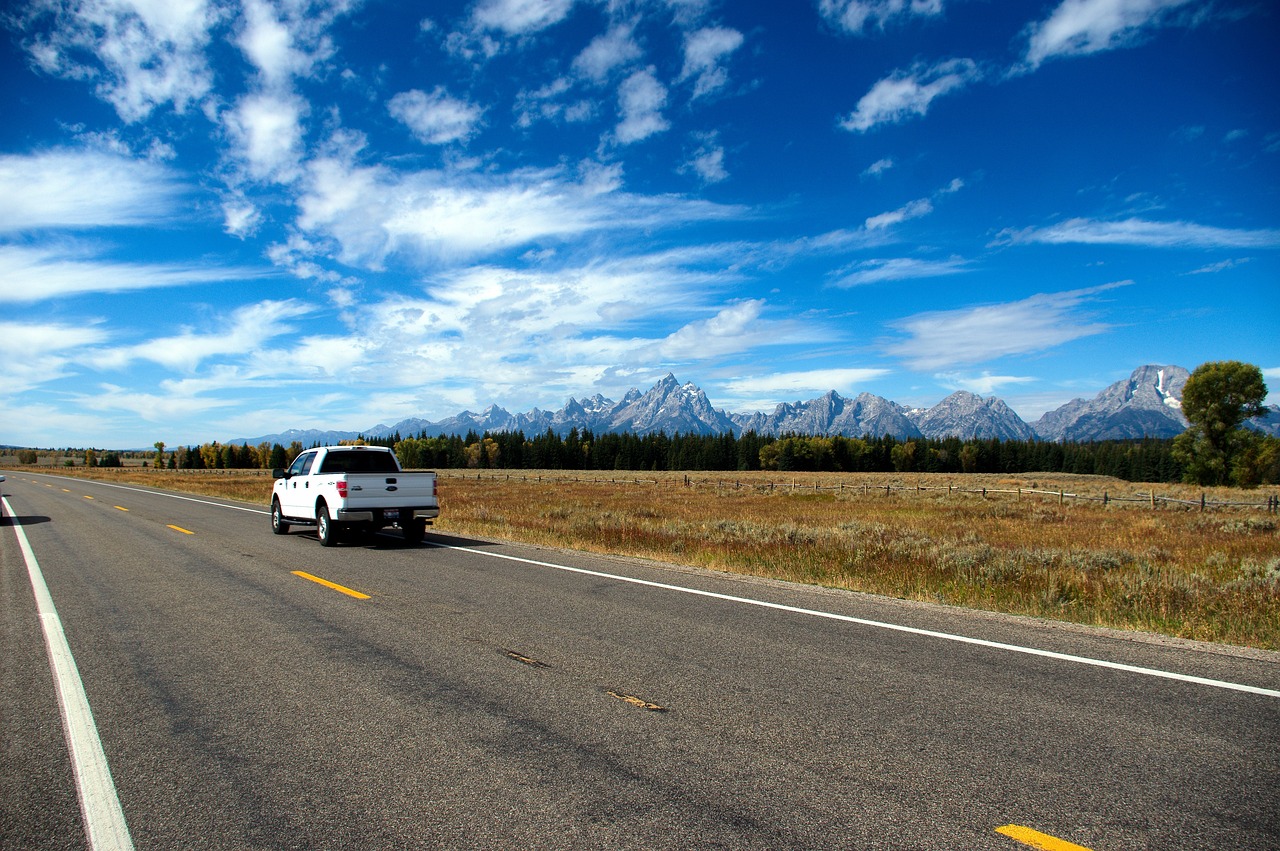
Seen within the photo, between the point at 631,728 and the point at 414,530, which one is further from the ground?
the point at 414,530

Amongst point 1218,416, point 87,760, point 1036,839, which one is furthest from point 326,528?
point 1218,416

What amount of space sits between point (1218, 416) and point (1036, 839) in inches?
3250

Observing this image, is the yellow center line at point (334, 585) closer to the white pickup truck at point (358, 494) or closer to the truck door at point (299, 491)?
the white pickup truck at point (358, 494)

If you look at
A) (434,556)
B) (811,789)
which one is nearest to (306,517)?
(434,556)

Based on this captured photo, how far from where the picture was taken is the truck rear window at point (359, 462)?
51.8 ft

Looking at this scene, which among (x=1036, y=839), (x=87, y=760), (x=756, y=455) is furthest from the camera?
(x=756, y=455)

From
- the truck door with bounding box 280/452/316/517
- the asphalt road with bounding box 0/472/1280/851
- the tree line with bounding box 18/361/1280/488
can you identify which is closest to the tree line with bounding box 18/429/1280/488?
the tree line with bounding box 18/361/1280/488

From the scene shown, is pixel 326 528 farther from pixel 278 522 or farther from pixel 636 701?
pixel 636 701

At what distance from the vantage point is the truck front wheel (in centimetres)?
1463

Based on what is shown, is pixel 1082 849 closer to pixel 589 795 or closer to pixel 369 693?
pixel 589 795

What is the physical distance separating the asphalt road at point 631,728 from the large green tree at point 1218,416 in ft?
250

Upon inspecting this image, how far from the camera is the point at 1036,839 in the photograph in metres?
3.07

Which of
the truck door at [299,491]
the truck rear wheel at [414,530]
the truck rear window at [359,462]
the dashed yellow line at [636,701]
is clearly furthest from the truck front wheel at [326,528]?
the dashed yellow line at [636,701]

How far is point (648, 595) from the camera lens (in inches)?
355
